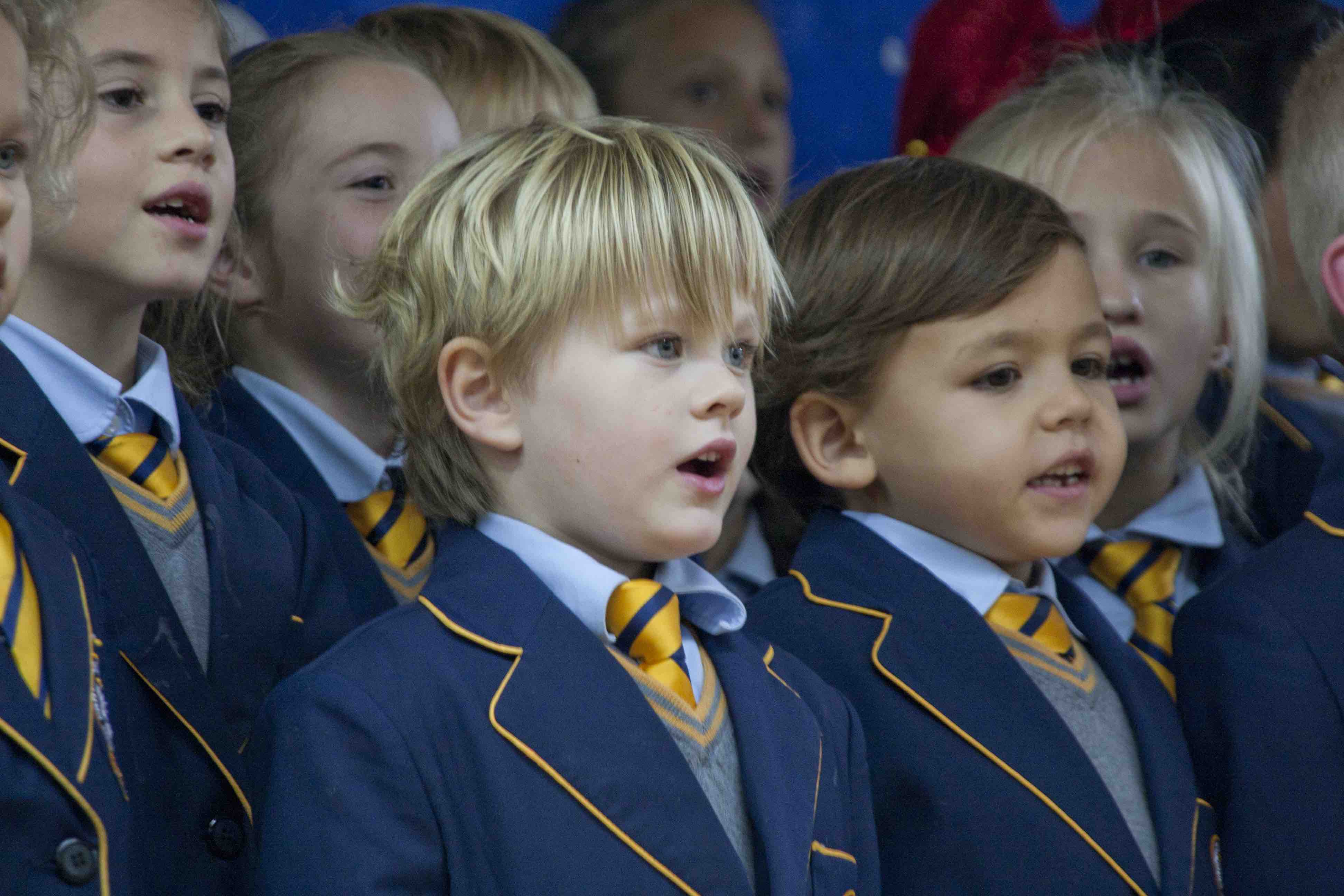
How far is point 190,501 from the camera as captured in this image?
154 centimetres

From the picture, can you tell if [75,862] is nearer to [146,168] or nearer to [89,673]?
[89,673]

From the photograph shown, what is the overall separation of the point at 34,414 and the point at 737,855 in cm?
70

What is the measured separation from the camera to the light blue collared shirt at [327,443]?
189cm

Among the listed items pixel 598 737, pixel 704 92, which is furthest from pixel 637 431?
pixel 704 92

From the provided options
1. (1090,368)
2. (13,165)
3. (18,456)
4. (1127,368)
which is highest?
(13,165)

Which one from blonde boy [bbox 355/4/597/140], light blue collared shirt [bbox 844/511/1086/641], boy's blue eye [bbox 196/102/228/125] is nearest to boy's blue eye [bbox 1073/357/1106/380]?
light blue collared shirt [bbox 844/511/1086/641]

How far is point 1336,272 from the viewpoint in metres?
1.90

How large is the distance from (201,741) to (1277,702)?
1021 millimetres

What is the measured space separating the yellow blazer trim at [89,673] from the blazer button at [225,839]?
0.24 metres

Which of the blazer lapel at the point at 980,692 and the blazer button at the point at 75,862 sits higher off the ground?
the blazer button at the point at 75,862

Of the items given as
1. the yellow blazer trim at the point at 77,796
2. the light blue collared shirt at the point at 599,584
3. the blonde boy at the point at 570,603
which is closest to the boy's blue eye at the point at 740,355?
the blonde boy at the point at 570,603

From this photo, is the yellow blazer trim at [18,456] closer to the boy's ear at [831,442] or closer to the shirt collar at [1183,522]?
the boy's ear at [831,442]

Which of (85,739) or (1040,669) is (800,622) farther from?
(85,739)

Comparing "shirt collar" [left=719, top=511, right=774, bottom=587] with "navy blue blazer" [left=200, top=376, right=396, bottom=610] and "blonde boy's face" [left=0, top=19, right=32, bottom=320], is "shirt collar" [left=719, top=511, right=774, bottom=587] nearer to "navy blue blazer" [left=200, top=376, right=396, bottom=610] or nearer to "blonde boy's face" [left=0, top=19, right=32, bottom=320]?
"navy blue blazer" [left=200, top=376, right=396, bottom=610]
